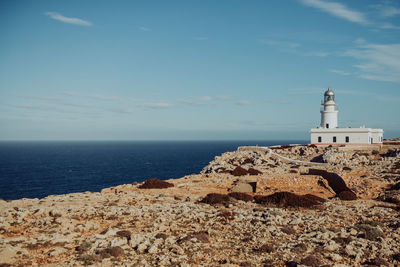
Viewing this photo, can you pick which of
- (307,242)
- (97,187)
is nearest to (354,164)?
(307,242)

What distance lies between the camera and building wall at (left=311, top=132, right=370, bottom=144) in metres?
58.2

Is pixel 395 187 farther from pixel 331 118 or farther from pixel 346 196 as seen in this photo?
pixel 331 118

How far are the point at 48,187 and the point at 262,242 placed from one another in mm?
57554

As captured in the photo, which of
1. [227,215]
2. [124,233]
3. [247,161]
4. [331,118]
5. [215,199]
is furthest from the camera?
[331,118]

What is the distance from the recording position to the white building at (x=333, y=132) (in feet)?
192

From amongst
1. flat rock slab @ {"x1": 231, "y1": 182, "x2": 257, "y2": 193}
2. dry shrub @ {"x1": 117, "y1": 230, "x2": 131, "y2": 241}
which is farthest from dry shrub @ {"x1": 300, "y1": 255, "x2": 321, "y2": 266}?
flat rock slab @ {"x1": 231, "y1": 182, "x2": 257, "y2": 193}

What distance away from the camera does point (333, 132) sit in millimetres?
60219

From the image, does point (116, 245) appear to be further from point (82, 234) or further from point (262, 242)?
point (262, 242)

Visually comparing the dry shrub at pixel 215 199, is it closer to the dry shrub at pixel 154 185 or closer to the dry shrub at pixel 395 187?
the dry shrub at pixel 154 185

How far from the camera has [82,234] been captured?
41.8 ft

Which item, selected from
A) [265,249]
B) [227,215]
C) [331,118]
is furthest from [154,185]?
[331,118]

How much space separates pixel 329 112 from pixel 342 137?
7.89 m

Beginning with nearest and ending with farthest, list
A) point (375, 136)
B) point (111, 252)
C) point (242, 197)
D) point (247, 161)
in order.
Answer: point (111, 252)
point (242, 197)
point (247, 161)
point (375, 136)

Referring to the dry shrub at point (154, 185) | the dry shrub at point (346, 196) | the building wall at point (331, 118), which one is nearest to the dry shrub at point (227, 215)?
the dry shrub at point (346, 196)
